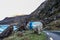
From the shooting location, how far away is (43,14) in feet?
184

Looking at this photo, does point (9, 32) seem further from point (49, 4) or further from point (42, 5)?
point (42, 5)

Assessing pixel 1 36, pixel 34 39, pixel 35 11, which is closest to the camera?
pixel 34 39

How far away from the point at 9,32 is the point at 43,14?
3325 centimetres

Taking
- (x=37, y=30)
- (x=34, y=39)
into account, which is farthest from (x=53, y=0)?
(x=34, y=39)

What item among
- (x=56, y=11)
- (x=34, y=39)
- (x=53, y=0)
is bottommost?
(x=34, y=39)

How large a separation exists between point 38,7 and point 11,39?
45.1 metres

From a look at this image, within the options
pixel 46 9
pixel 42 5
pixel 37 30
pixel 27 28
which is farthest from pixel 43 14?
pixel 37 30

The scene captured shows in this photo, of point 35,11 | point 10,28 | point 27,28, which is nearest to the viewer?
point 10,28

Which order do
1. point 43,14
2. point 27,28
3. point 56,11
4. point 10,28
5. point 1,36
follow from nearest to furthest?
1. point 1,36
2. point 10,28
3. point 27,28
4. point 56,11
5. point 43,14

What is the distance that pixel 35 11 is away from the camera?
202 ft

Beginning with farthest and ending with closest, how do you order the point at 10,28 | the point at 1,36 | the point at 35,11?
the point at 35,11 → the point at 10,28 → the point at 1,36

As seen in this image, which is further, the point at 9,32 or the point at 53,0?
the point at 53,0

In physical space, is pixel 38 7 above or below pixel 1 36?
above

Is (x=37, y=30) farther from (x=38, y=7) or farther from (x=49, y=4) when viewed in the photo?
(x=38, y=7)
